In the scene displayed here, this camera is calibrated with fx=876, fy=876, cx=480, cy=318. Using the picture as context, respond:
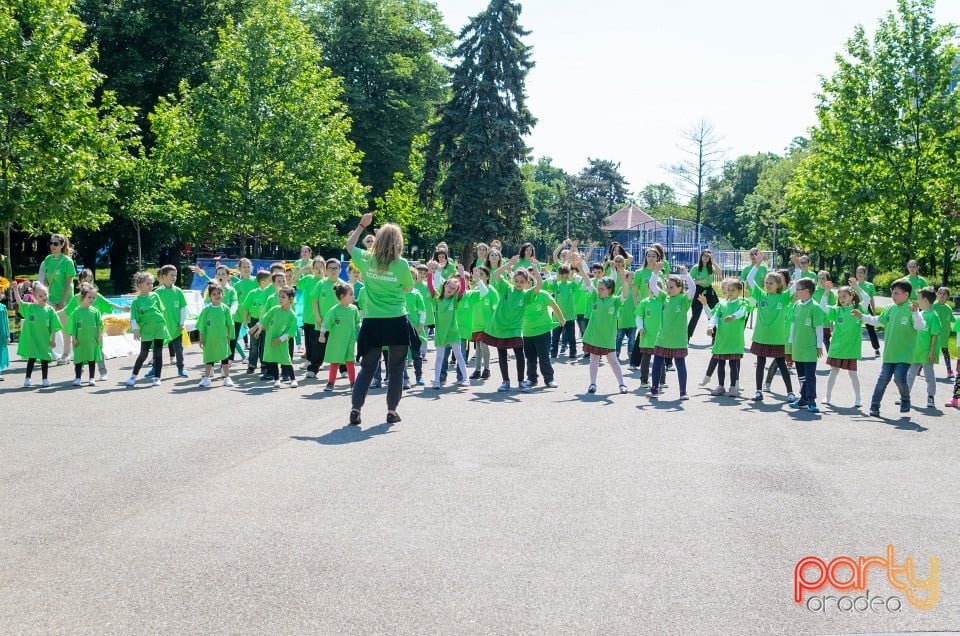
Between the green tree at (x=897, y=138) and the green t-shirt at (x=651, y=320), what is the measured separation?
1713cm

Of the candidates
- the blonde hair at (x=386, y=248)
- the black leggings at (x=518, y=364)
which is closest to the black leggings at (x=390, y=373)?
the blonde hair at (x=386, y=248)

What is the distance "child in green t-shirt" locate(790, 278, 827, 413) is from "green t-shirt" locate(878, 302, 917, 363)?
2.54 ft

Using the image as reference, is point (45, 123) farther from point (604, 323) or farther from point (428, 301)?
point (604, 323)

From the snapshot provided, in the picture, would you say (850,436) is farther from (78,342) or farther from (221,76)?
(221,76)

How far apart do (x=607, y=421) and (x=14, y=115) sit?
20445 millimetres

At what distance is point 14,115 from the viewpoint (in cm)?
2316

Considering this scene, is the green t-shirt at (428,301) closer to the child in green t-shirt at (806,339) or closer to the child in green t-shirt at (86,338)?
the child in green t-shirt at (86,338)

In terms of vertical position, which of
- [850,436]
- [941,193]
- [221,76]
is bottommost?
[850,436]

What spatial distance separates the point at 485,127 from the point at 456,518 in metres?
39.7

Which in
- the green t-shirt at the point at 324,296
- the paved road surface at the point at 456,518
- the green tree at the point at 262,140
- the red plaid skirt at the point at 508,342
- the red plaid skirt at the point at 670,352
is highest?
the green tree at the point at 262,140

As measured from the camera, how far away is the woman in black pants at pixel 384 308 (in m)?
8.74

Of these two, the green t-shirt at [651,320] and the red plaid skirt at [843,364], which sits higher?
the green t-shirt at [651,320]

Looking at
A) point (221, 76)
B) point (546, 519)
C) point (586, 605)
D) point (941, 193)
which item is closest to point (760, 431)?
point (546, 519)

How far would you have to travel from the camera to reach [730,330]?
1141 cm
